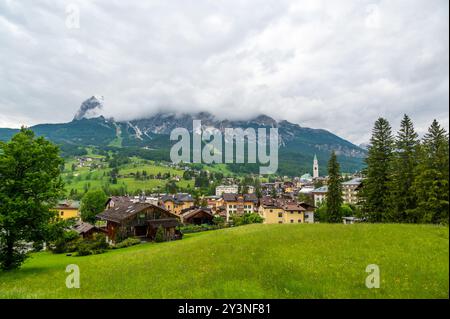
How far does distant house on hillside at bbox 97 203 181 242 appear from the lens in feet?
212

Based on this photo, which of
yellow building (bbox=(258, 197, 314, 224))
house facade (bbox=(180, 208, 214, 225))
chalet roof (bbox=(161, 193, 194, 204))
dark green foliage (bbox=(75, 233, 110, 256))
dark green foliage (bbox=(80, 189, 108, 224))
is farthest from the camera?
chalet roof (bbox=(161, 193, 194, 204))

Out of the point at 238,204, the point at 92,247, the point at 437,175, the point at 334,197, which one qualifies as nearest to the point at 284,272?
the point at 437,175

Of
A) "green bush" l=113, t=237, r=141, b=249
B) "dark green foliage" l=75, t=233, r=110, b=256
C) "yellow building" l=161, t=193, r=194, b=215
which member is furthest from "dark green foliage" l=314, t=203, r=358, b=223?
"yellow building" l=161, t=193, r=194, b=215

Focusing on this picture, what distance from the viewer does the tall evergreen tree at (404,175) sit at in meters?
39.4

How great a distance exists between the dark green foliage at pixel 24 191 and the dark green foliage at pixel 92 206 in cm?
8000

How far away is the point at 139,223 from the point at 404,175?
56.6 m

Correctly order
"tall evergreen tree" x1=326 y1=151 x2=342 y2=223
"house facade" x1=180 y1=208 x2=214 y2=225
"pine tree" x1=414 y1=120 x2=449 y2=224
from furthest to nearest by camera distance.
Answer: "house facade" x1=180 y1=208 x2=214 y2=225, "tall evergreen tree" x1=326 y1=151 x2=342 y2=223, "pine tree" x1=414 y1=120 x2=449 y2=224

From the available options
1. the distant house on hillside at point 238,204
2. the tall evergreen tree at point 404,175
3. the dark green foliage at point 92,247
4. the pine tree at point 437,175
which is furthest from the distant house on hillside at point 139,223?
the distant house on hillside at point 238,204

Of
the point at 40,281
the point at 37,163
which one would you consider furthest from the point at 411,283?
the point at 37,163

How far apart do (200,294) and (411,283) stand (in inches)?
450

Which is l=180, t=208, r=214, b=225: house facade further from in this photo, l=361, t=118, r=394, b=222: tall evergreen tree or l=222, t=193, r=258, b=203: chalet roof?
l=361, t=118, r=394, b=222: tall evergreen tree

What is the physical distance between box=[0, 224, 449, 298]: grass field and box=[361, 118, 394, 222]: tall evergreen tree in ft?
59.6

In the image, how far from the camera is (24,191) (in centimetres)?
2731
